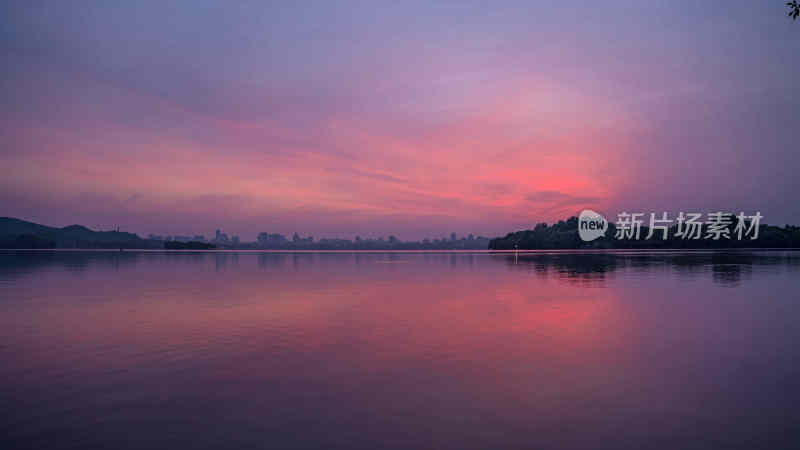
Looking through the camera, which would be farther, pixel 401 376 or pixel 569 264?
pixel 569 264

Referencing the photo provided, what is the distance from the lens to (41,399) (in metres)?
12.5

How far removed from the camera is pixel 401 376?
14.6 metres

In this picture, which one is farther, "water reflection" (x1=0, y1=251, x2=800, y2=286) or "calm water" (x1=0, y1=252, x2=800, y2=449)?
"water reflection" (x1=0, y1=251, x2=800, y2=286)

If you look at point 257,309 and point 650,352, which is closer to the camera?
point 650,352

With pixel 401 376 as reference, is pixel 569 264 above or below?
above

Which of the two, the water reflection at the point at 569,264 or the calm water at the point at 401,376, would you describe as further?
the water reflection at the point at 569,264

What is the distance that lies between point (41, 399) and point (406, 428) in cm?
1044

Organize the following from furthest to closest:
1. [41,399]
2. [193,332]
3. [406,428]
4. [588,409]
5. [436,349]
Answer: [193,332]
[436,349]
[41,399]
[588,409]
[406,428]

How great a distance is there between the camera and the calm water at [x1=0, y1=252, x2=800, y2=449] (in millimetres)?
10281

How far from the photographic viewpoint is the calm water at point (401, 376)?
10281 mm

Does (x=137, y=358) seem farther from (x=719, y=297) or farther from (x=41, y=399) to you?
(x=719, y=297)

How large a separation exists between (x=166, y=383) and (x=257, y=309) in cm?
1475

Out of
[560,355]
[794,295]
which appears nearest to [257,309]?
[560,355]

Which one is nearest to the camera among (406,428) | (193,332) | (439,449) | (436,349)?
(439,449)
